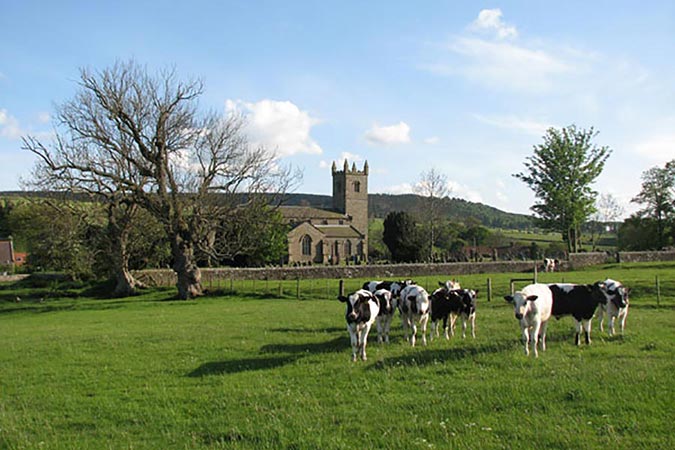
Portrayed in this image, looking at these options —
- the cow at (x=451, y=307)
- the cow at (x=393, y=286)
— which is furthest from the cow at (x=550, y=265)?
the cow at (x=451, y=307)

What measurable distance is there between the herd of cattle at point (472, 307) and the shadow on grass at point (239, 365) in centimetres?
164

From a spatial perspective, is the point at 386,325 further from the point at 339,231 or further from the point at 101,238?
the point at 339,231

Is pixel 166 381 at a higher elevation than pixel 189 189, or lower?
lower

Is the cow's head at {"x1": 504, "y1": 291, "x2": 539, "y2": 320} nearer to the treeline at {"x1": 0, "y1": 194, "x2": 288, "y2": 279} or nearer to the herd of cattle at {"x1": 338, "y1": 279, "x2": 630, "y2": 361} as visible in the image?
the herd of cattle at {"x1": 338, "y1": 279, "x2": 630, "y2": 361}

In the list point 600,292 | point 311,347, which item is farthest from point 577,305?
point 311,347

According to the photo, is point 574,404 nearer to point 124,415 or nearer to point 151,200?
point 124,415

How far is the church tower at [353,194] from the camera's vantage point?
376ft

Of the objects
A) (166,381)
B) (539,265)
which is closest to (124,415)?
(166,381)

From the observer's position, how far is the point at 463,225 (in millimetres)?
103688

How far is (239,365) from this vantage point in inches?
515

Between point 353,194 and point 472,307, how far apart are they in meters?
101

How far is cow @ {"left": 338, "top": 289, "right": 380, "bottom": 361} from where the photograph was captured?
13.2 meters

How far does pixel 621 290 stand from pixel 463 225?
89309mm

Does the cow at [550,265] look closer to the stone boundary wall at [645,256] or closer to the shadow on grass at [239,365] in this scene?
the stone boundary wall at [645,256]
